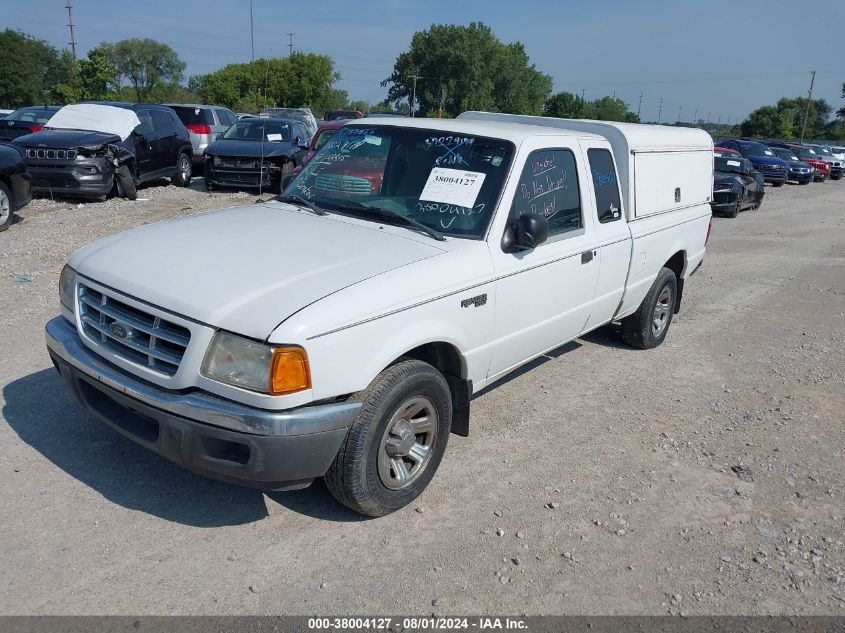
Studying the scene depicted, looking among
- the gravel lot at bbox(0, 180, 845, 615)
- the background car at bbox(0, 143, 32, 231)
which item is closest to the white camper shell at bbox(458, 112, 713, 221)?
the gravel lot at bbox(0, 180, 845, 615)

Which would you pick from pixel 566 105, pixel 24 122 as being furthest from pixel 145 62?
pixel 24 122

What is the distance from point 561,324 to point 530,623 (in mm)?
2241

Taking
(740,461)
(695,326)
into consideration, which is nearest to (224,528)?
(740,461)

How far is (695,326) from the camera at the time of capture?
7570 millimetres

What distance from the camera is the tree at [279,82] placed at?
76.9 metres

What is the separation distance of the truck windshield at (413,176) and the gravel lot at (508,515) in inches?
59.2

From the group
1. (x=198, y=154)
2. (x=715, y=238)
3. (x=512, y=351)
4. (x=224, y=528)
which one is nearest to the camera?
(x=224, y=528)

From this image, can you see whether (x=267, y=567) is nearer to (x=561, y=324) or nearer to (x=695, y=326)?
(x=561, y=324)

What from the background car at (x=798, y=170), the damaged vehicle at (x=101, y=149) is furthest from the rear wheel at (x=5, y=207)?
the background car at (x=798, y=170)

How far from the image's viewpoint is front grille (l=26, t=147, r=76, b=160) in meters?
11.8

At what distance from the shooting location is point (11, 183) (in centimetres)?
977

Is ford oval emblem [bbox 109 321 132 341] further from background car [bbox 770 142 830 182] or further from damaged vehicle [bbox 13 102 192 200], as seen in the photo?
background car [bbox 770 142 830 182]

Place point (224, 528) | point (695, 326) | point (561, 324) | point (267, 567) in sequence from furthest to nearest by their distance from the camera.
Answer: point (695, 326), point (561, 324), point (224, 528), point (267, 567)

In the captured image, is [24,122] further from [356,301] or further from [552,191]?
[356,301]
